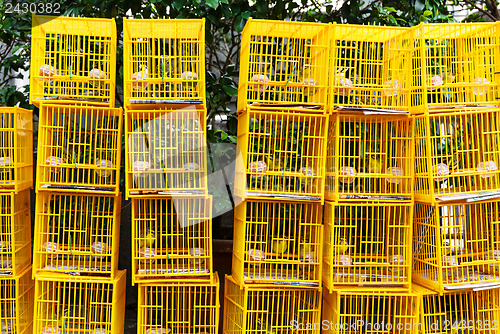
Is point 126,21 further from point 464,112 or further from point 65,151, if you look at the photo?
point 464,112

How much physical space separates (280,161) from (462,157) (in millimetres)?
1197

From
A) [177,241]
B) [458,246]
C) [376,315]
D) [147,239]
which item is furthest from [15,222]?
[458,246]

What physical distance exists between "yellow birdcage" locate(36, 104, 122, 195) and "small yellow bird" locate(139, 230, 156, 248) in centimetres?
34

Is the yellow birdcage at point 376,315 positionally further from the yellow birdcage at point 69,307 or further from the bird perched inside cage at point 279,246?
the yellow birdcage at point 69,307

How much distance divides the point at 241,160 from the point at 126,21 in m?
1.16

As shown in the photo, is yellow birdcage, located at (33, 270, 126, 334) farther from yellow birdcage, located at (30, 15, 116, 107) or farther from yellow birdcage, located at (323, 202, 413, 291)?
yellow birdcage, located at (323, 202, 413, 291)

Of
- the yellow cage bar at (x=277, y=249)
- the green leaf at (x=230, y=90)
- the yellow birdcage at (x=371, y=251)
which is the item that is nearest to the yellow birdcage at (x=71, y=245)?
the yellow cage bar at (x=277, y=249)

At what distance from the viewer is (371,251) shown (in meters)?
2.77

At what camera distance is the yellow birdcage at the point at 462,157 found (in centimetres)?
267

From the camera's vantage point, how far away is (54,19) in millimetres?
2787

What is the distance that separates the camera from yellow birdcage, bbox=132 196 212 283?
275 centimetres

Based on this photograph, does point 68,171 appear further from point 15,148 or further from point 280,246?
point 280,246

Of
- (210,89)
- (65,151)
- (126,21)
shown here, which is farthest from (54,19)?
(210,89)

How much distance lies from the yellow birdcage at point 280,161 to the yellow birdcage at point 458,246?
778 millimetres
